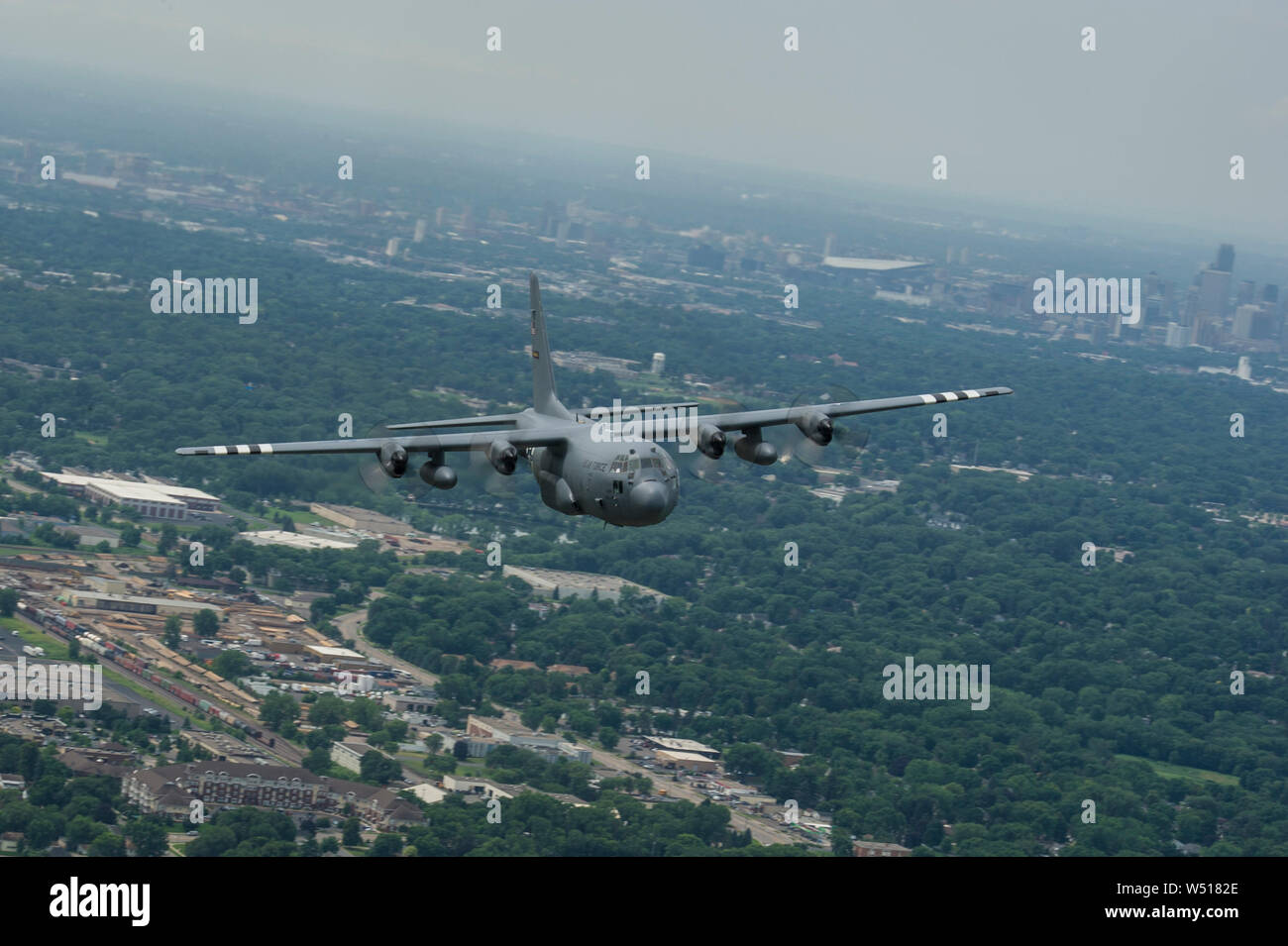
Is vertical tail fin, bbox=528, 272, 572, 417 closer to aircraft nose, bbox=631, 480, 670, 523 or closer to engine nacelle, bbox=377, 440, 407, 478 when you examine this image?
engine nacelle, bbox=377, 440, 407, 478

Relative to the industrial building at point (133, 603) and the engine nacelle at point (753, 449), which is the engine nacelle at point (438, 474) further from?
the industrial building at point (133, 603)

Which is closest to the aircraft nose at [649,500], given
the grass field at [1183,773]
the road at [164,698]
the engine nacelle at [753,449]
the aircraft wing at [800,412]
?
the aircraft wing at [800,412]

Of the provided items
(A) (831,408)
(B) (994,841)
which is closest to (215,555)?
(B) (994,841)

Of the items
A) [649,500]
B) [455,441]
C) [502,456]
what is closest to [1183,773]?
[502,456]

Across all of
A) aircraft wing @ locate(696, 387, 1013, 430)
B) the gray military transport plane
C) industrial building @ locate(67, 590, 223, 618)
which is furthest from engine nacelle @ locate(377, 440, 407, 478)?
industrial building @ locate(67, 590, 223, 618)

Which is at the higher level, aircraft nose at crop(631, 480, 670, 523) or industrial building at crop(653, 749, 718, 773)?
aircraft nose at crop(631, 480, 670, 523)

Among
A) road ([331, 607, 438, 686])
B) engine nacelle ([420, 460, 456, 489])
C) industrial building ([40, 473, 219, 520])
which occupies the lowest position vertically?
road ([331, 607, 438, 686])
